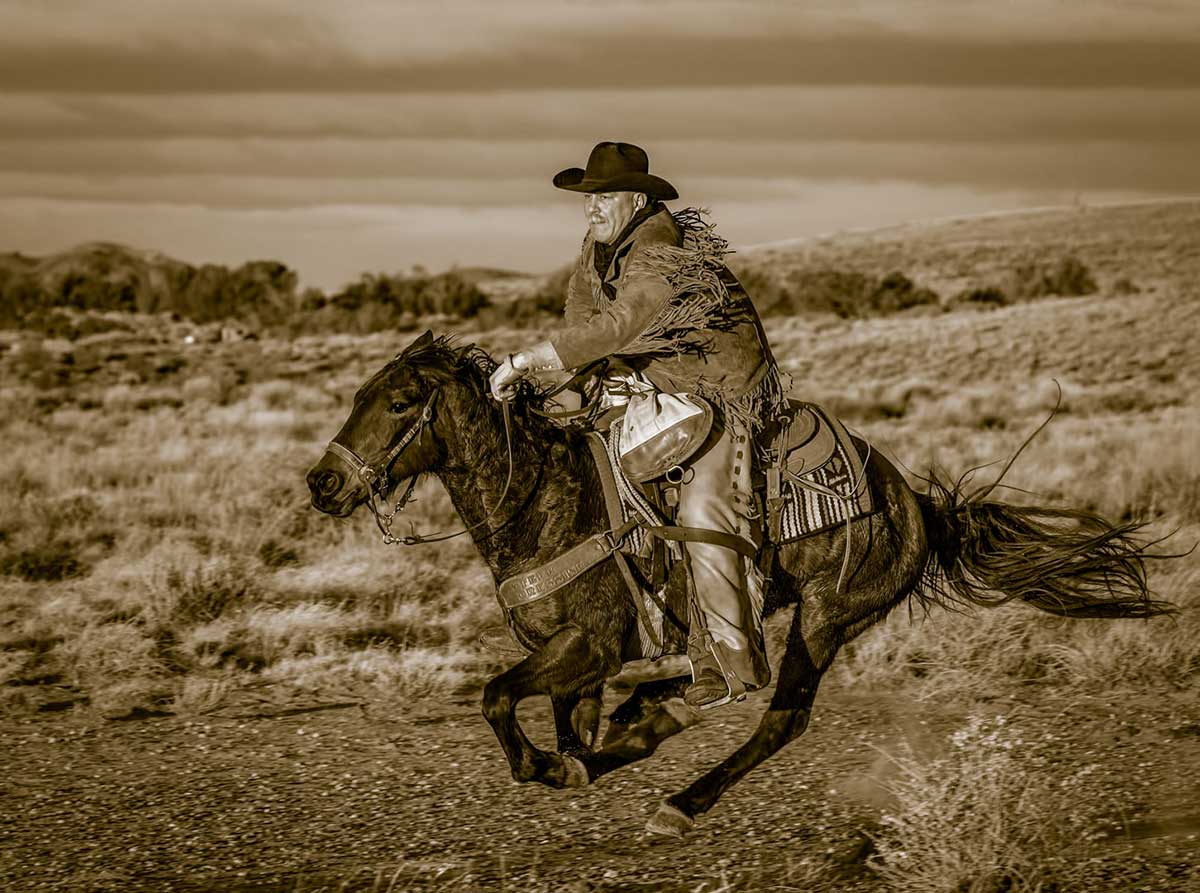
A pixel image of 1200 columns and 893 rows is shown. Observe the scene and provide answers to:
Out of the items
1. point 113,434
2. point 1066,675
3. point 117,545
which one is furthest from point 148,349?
point 1066,675

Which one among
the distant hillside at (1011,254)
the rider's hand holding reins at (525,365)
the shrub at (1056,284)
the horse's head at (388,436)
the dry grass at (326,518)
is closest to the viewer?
the horse's head at (388,436)

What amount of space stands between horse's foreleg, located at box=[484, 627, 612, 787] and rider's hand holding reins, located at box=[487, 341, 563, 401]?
1.03 m

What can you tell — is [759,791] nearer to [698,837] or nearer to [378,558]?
[698,837]

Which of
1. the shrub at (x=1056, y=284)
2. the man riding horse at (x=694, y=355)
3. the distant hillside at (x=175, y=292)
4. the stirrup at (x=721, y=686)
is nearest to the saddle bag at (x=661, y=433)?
the man riding horse at (x=694, y=355)

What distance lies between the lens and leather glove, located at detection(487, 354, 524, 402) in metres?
5.44

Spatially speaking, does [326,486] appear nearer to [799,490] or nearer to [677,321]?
[677,321]

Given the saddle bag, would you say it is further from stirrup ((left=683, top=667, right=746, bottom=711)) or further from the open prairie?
the open prairie

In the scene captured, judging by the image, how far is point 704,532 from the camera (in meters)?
5.56

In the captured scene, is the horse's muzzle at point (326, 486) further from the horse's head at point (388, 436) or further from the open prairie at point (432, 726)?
the open prairie at point (432, 726)

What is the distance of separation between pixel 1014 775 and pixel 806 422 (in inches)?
67.2

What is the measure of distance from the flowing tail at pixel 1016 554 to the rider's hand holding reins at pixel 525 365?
201cm

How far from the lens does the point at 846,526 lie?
Answer: 19.3 ft

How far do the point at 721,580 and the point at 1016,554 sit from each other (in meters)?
1.66

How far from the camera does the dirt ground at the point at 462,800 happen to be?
5.20 metres
